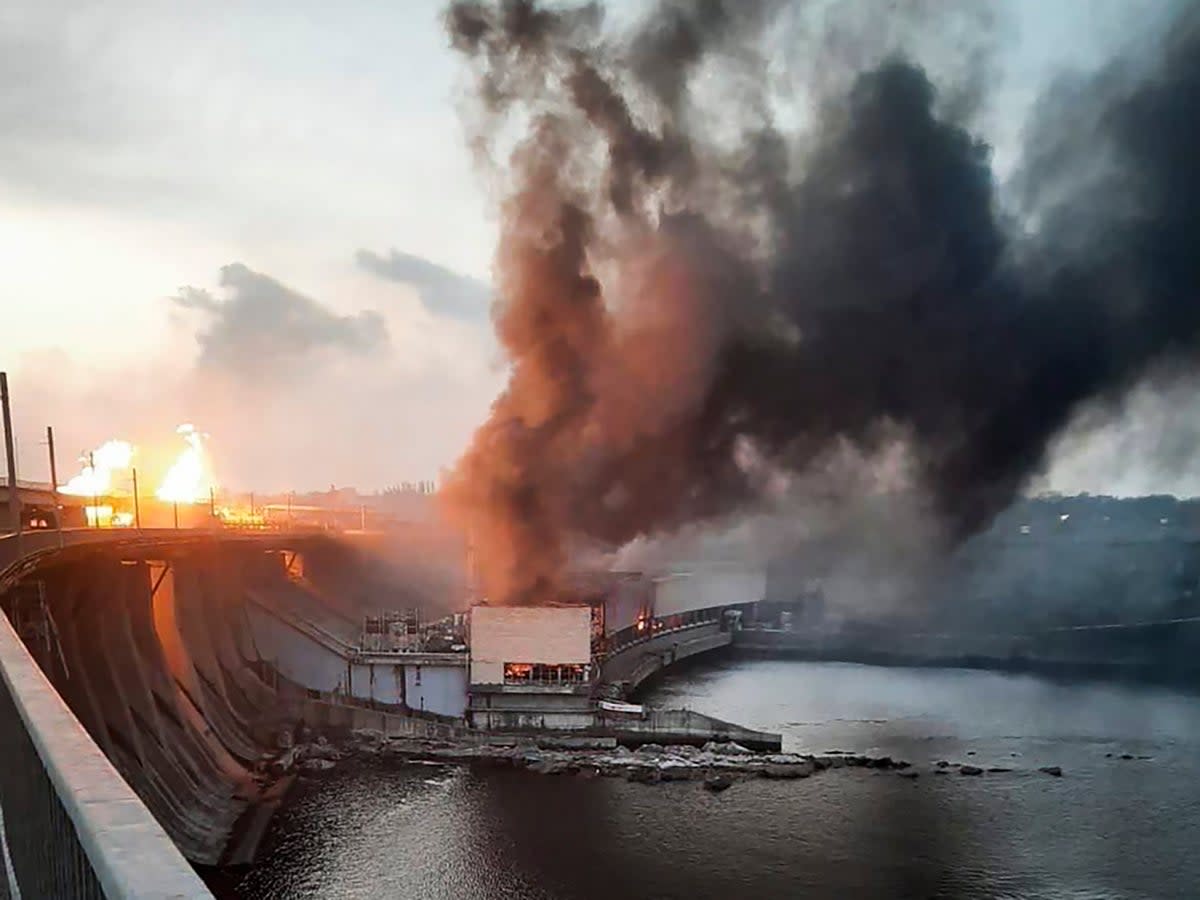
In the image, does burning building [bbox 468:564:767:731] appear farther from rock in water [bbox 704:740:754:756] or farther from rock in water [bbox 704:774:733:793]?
rock in water [bbox 704:774:733:793]

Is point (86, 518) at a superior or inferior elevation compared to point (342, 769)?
superior

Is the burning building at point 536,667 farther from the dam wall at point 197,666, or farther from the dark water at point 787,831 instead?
the dark water at point 787,831

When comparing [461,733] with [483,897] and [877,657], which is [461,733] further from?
[877,657]

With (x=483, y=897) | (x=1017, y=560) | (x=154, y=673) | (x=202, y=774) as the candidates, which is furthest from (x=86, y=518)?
(x=1017, y=560)

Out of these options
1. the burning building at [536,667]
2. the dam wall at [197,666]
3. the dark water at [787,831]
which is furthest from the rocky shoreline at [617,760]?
the burning building at [536,667]

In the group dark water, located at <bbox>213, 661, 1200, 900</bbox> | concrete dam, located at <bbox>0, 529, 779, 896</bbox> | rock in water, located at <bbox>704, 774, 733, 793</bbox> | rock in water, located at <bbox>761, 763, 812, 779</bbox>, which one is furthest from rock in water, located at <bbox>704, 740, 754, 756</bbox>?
dark water, located at <bbox>213, 661, 1200, 900</bbox>

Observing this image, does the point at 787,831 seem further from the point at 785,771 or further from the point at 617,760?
the point at 617,760

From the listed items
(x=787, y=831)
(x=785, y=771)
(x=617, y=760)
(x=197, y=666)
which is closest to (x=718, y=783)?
(x=785, y=771)
